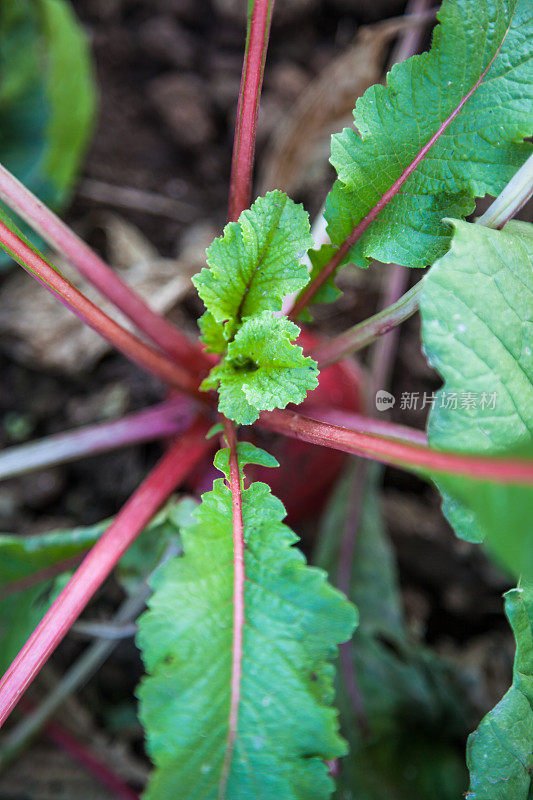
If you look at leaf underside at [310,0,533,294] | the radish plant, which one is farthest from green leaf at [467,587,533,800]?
leaf underside at [310,0,533,294]

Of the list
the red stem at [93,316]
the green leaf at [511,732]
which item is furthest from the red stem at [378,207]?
the green leaf at [511,732]

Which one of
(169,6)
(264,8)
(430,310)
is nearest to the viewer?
(430,310)

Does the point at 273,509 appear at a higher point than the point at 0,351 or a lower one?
lower

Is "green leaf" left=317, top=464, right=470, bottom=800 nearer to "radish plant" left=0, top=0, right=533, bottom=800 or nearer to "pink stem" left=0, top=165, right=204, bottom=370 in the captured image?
"radish plant" left=0, top=0, right=533, bottom=800

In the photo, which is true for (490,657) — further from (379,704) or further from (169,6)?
(169,6)

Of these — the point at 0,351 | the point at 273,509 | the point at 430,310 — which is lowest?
the point at 273,509

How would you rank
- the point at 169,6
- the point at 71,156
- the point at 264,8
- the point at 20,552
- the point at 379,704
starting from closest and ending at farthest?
the point at 264,8
the point at 20,552
the point at 379,704
the point at 71,156
the point at 169,6

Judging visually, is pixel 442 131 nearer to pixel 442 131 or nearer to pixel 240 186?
pixel 442 131

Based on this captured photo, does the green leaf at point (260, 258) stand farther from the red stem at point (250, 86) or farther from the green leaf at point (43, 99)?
the green leaf at point (43, 99)

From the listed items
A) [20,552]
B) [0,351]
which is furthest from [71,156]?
[20,552]
